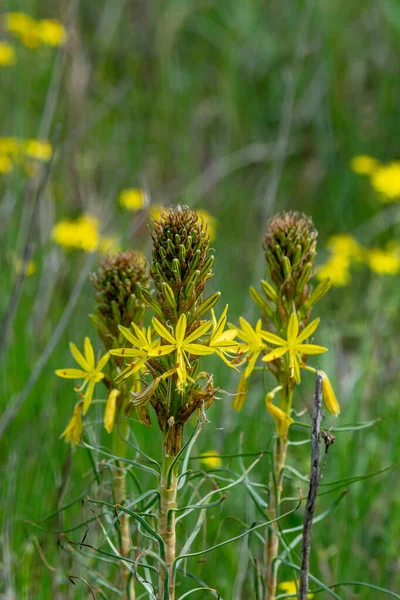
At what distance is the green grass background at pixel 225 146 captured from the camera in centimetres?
364

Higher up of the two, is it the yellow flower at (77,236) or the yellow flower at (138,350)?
the yellow flower at (77,236)

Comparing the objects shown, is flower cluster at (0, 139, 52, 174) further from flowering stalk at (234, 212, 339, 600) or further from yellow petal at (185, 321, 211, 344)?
yellow petal at (185, 321, 211, 344)

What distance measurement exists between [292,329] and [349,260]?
347cm

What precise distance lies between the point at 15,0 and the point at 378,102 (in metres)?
3.39

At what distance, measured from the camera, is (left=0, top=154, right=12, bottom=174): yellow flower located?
4.57m

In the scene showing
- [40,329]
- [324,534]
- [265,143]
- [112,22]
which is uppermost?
[112,22]

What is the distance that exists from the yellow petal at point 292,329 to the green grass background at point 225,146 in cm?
155

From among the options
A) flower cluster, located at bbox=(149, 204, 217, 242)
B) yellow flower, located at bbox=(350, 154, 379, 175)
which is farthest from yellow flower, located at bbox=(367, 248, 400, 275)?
flower cluster, located at bbox=(149, 204, 217, 242)

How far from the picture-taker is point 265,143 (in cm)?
623

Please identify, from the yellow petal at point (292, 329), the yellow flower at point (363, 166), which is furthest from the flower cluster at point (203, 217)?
the yellow flower at point (363, 166)

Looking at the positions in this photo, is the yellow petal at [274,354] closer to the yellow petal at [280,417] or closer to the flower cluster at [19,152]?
the yellow petal at [280,417]

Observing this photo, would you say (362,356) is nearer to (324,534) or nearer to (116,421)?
(324,534)

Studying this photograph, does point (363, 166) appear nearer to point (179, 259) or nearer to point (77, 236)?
point (77, 236)

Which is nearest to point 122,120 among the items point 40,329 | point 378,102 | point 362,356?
point 378,102
